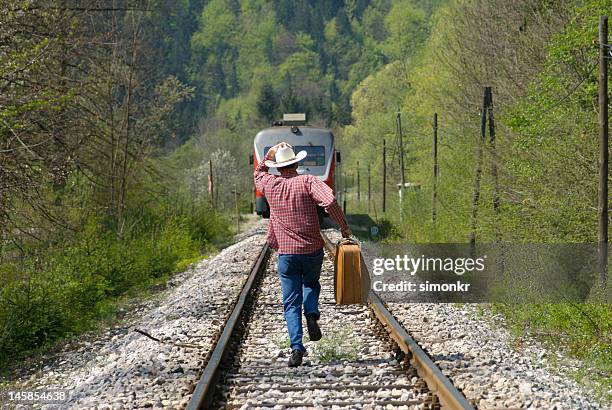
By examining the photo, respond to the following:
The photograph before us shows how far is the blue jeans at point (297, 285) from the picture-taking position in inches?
300

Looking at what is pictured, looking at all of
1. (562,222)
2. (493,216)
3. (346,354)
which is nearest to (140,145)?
(493,216)

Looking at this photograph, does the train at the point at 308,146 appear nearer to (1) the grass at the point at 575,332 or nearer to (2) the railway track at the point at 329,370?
(1) the grass at the point at 575,332

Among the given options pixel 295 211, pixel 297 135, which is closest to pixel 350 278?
pixel 295 211

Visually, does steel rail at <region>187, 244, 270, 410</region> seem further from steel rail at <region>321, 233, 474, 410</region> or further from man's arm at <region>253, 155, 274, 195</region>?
steel rail at <region>321, 233, 474, 410</region>

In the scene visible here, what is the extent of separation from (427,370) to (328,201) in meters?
1.68

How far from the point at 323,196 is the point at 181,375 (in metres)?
1.99

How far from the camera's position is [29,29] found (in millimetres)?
14734

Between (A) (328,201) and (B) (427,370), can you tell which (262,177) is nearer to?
(A) (328,201)

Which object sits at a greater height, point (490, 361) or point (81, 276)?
point (490, 361)

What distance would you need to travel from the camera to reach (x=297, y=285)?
776cm

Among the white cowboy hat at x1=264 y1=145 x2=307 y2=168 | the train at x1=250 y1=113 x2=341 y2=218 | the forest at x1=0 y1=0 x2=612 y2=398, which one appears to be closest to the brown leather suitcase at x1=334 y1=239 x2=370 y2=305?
the white cowboy hat at x1=264 y1=145 x2=307 y2=168

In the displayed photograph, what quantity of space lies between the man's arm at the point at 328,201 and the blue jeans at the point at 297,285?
473 millimetres

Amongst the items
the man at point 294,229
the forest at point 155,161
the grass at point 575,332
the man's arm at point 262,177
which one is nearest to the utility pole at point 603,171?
the forest at point 155,161

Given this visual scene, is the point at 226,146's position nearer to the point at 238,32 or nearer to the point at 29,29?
the point at 29,29
